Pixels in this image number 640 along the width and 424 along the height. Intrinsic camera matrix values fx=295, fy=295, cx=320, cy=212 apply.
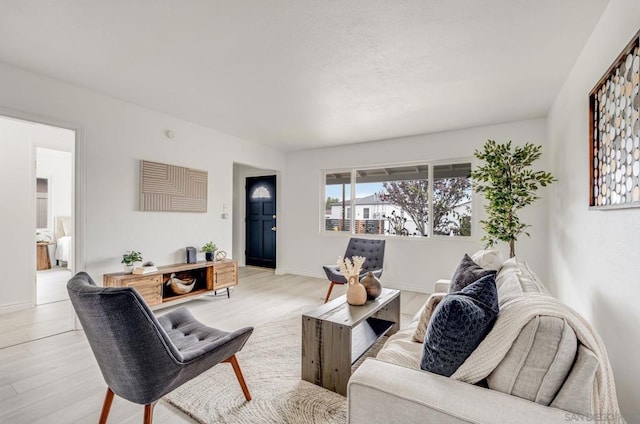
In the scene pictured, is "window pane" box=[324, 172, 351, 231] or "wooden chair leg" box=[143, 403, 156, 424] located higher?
"window pane" box=[324, 172, 351, 231]

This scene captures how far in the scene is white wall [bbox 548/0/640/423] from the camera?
1421 millimetres

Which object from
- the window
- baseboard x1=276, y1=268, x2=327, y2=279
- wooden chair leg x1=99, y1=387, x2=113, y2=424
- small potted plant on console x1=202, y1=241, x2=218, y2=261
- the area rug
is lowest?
the area rug

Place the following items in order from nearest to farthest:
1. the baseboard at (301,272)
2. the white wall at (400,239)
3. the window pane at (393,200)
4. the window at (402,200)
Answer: the white wall at (400,239), the window at (402,200), the window pane at (393,200), the baseboard at (301,272)

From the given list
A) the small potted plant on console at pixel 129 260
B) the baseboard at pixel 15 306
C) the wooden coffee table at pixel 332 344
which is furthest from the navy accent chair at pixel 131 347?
the baseboard at pixel 15 306

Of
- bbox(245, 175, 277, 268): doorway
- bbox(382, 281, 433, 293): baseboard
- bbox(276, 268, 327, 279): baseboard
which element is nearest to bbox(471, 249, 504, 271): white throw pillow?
bbox(382, 281, 433, 293): baseboard

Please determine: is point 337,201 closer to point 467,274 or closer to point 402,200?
point 402,200

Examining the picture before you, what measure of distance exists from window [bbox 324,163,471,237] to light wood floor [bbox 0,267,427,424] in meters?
1.27

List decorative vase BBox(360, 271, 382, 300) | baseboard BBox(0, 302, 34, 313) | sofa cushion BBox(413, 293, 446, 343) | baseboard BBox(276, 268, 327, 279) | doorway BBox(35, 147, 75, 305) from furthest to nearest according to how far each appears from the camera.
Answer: doorway BBox(35, 147, 75, 305) < baseboard BBox(276, 268, 327, 279) < baseboard BBox(0, 302, 34, 313) < decorative vase BBox(360, 271, 382, 300) < sofa cushion BBox(413, 293, 446, 343)

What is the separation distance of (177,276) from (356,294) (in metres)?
2.60

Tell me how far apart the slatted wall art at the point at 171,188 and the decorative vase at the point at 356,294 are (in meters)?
2.71

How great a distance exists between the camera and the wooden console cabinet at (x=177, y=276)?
313 centimetres

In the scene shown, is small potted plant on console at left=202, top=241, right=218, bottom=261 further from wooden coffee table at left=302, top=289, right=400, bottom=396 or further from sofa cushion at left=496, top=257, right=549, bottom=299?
sofa cushion at left=496, top=257, right=549, bottom=299

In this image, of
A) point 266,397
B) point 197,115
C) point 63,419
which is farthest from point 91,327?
point 197,115

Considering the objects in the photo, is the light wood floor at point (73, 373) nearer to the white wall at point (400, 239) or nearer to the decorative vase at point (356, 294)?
the white wall at point (400, 239)
